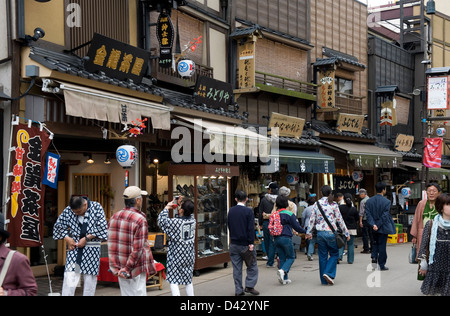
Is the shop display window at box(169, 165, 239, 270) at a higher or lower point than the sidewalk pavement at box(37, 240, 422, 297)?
higher

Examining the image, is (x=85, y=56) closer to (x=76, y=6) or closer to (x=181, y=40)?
(x=76, y=6)

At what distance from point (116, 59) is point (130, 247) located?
216 inches

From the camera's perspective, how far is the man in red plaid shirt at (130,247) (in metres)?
7.34

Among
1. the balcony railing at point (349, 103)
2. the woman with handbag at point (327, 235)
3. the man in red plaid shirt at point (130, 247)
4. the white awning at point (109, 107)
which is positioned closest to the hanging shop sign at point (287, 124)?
the balcony railing at point (349, 103)

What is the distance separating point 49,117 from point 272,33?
10.9 metres

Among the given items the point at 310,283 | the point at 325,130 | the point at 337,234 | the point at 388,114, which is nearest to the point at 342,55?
the point at 388,114

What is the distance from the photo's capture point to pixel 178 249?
8625mm

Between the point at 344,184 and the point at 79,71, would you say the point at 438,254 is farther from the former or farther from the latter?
the point at 344,184

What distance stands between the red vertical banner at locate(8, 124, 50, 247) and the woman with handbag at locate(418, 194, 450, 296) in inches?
265

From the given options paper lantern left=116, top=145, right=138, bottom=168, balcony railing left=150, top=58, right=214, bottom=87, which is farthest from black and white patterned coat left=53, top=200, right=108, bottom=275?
balcony railing left=150, top=58, right=214, bottom=87

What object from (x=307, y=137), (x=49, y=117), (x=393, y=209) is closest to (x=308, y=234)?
(x=49, y=117)

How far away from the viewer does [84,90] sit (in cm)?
1004

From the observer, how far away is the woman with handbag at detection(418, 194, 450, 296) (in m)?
8.74

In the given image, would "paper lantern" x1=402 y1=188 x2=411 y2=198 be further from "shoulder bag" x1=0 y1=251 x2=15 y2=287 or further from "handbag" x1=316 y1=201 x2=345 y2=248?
"shoulder bag" x1=0 y1=251 x2=15 y2=287
